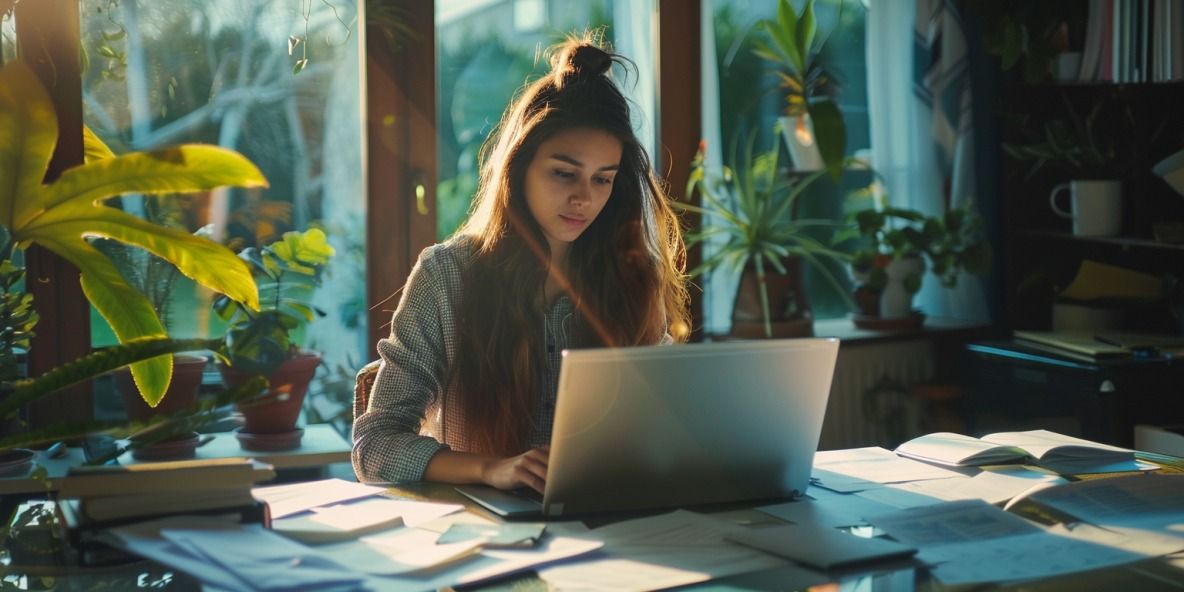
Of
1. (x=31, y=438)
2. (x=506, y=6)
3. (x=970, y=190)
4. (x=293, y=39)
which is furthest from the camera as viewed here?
(x=970, y=190)

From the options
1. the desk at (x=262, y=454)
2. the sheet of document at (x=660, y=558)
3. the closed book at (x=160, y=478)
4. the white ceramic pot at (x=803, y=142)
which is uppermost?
the white ceramic pot at (x=803, y=142)

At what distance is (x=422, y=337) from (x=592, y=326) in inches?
13.6

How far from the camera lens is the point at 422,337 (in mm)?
2119

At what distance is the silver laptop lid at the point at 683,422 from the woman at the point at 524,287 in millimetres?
531

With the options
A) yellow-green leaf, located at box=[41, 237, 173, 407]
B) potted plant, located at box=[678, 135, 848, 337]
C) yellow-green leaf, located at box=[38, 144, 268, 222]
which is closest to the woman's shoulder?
yellow-green leaf, located at box=[41, 237, 173, 407]

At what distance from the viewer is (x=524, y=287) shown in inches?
87.4

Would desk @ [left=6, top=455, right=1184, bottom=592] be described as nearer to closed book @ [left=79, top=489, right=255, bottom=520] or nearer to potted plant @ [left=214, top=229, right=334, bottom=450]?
closed book @ [left=79, top=489, right=255, bottom=520]

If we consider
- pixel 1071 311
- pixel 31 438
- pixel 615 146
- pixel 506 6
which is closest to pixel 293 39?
pixel 506 6

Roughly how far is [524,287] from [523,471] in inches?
22.2

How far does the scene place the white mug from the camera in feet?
11.6

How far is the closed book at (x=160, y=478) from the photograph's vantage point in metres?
1.42

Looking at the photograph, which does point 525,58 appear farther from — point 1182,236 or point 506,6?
point 1182,236

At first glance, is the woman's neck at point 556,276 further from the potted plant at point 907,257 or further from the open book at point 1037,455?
the potted plant at point 907,257

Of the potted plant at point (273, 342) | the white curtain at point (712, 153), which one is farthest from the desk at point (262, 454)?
the white curtain at point (712, 153)
